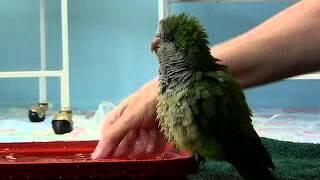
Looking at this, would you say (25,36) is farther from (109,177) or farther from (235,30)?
(109,177)

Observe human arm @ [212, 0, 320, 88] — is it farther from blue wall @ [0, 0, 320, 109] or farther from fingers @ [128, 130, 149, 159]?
blue wall @ [0, 0, 320, 109]

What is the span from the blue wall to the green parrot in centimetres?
135

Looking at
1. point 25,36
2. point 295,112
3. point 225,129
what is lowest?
point 295,112

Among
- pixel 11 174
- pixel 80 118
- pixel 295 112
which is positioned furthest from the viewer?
pixel 295 112

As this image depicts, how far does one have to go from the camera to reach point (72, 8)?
76.9 inches

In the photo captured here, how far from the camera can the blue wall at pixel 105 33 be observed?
6.42 ft

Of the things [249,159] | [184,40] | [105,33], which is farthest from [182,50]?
[105,33]

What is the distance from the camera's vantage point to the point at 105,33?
1.96 meters

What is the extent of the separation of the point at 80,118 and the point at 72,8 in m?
0.37

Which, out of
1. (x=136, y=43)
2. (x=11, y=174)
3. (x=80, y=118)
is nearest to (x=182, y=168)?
(x=11, y=174)

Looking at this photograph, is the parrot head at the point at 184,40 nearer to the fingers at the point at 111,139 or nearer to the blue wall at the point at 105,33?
the fingers at the point at 111,139

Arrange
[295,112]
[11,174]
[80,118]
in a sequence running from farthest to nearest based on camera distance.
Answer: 1. [295,112]
2. [80,118]
3. [11,174]

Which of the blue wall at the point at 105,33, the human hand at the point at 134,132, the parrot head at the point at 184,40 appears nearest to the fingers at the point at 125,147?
the human hand at the point at 134,132

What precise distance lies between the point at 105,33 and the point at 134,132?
131 centimetres
